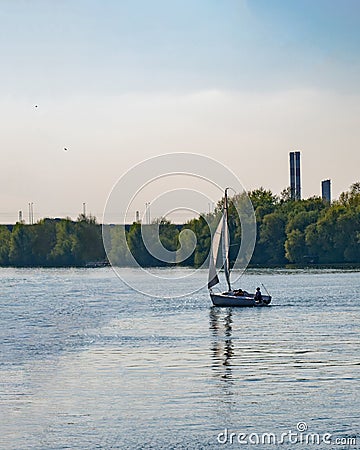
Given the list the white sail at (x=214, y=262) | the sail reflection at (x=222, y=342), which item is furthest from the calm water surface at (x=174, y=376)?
the white sail at (x=214, y=262)

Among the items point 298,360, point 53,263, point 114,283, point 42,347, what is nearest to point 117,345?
point 42,347

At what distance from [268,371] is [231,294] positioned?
35599 mm

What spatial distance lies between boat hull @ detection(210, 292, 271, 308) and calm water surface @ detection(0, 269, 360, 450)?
176 centimetres

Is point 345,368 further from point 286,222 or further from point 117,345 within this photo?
point 286,222

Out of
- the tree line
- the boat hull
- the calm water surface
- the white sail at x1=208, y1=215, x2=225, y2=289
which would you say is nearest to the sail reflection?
the calm water surface

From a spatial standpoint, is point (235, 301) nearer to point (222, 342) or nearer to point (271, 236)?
point (222, 342)

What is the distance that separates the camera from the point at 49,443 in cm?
2741

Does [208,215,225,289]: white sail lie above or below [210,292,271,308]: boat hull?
above

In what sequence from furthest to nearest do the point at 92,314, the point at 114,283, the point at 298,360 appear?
the point at 114,283
the point at 92,314
the point at 298,360

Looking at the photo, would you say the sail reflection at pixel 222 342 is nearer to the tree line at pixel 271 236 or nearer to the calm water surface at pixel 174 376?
the calm water surface at pixel 174 376

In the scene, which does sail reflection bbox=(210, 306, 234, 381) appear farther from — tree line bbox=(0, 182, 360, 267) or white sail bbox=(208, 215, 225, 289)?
tree line bbox=(0, 182, 360, 267)

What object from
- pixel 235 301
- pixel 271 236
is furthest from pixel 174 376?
pixel 271 236

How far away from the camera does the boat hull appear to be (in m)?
72.4

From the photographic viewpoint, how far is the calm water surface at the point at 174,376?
28703 mm
